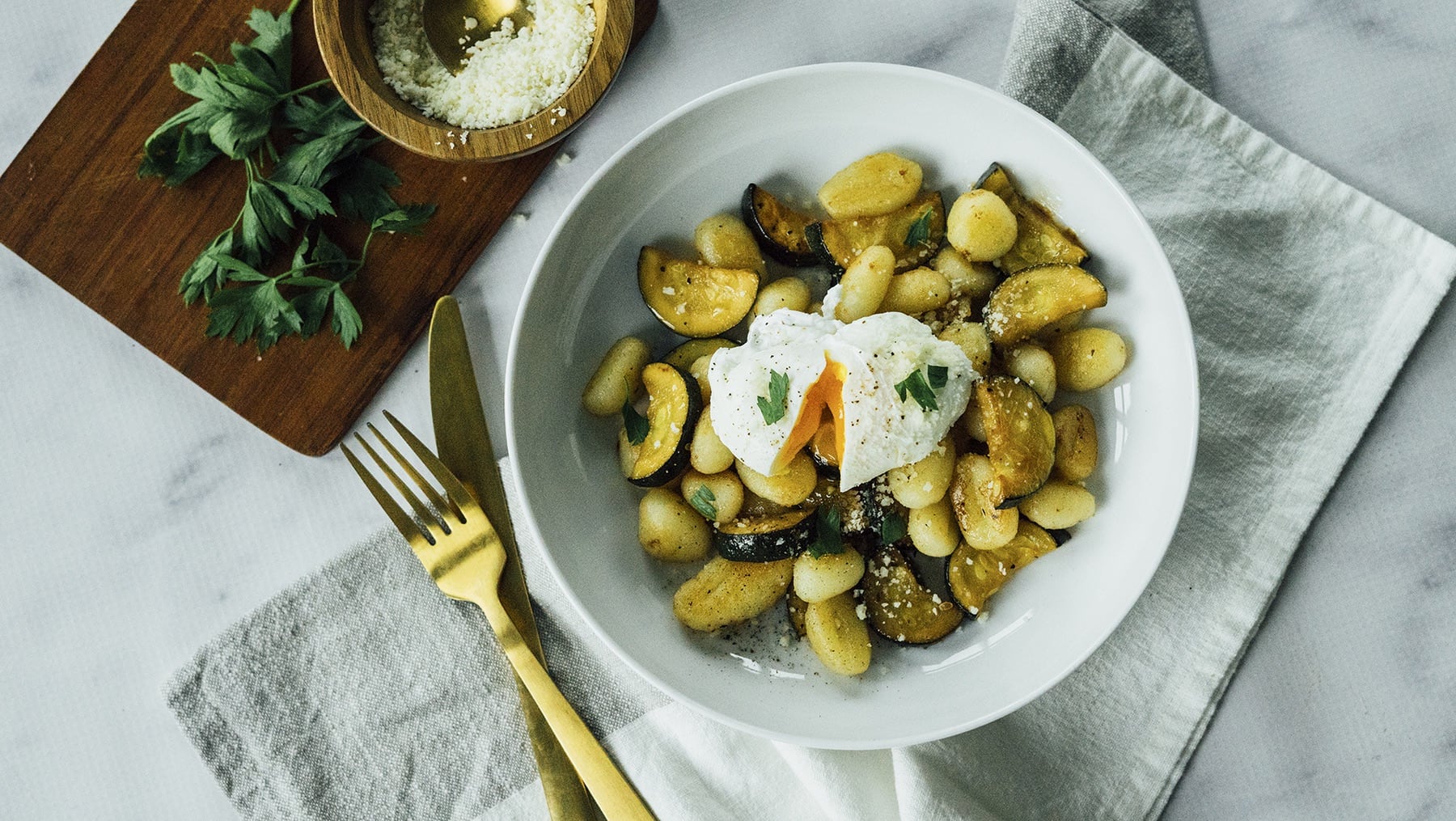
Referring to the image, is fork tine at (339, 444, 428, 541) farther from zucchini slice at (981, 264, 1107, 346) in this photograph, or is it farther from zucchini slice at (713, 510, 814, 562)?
zucchini slice at (981, 264, 1107, 346)

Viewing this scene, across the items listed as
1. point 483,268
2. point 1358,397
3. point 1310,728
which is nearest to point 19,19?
point 483,268

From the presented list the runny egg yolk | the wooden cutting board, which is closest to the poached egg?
the runny egg yolk

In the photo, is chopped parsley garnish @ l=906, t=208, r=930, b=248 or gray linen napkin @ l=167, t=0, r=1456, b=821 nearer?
chopped parsley garnish @ l=906, t=208, r=930, b=248

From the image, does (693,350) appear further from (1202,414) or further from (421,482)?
(1202,414)

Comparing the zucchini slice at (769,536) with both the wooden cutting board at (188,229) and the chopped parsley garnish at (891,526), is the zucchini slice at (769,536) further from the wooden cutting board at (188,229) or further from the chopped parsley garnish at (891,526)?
the wooden cutting board at (188,229)

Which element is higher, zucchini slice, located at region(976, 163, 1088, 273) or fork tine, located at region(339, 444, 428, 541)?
zucchini slice, located at region(976, 163, 1088, 273)

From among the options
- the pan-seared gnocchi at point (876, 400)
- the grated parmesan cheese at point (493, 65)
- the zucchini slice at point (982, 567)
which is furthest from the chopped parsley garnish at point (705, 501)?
the grated parmesan cheese at point (493, 65)

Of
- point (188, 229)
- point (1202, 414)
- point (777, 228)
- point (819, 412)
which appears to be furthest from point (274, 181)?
point (1202, 414)
